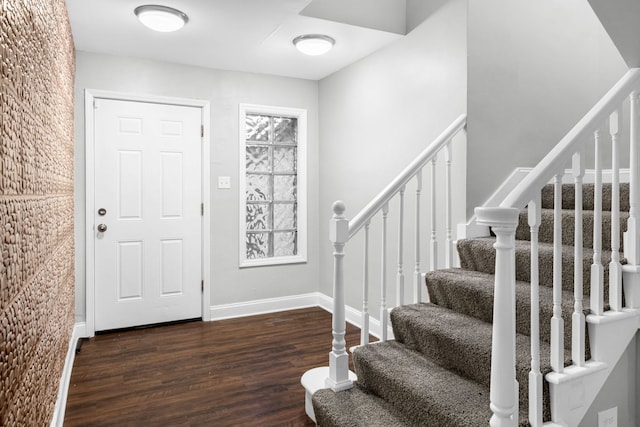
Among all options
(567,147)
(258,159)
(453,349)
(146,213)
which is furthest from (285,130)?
(567,147)

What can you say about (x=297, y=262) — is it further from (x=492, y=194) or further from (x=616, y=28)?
(x=616, y=28)

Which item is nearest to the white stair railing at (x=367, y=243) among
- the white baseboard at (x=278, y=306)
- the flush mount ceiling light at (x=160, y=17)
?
the white baseboard at (x=278, y=306)

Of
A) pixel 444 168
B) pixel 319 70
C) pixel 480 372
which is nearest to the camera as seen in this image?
pixel 480 372

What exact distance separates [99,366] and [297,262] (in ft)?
6.55

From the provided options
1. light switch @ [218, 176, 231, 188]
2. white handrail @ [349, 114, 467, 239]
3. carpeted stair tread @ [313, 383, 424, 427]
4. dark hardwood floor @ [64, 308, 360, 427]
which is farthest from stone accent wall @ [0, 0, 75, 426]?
light switch @ [218, 176, 231, 188]

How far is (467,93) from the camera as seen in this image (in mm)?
2697

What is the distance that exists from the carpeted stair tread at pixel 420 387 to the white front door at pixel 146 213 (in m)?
2.20

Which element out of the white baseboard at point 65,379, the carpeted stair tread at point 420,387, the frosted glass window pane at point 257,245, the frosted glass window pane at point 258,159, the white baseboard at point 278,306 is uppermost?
the frosted glass window pane at point 258,159

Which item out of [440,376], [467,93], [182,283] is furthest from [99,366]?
[467,93]

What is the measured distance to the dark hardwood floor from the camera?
7.63 ft

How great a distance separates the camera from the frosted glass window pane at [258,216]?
425cm

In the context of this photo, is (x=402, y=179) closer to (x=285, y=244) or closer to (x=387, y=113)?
(x=387, y=113)

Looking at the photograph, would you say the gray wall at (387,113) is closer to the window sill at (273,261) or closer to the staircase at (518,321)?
the window sill at (273,261)

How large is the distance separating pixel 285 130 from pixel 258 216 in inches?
36.0
